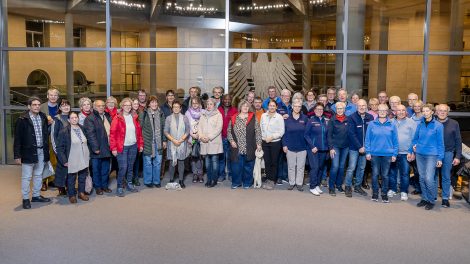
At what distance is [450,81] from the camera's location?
1655 cm

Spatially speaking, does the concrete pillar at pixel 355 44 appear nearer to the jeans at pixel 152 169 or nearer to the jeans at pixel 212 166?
the jeans at pixel 212 166

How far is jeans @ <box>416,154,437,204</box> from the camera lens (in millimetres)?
7031

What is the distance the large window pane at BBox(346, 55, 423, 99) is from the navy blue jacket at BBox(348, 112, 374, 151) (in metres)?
2.35

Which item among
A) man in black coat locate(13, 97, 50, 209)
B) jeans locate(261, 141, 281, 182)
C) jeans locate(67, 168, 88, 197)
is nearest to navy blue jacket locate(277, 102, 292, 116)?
jeans locate(261, 141, 281, 182)

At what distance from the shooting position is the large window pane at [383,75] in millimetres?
10430

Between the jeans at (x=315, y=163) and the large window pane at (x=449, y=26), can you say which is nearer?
the jeans at (x=315, y=163)

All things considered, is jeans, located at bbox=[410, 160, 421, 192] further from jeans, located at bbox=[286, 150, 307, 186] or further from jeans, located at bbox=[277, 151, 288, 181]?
jeans, located at bbox=[277, 151, 288, 181]

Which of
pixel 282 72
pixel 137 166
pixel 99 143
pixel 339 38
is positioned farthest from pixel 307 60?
pixel 99 143

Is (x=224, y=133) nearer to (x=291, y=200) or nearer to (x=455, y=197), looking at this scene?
(x=291, y=200)

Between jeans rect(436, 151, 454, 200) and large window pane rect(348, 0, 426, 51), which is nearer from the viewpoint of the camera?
jeans rect(436, 151, 454, 200)

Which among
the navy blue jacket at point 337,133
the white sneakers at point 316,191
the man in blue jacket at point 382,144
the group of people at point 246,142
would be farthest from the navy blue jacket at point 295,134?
the man in blue jacket at point 382,144

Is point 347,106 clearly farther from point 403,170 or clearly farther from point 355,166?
point 403,170

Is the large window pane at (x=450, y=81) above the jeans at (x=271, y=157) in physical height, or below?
above

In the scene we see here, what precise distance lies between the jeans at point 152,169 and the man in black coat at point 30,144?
1791 mm
